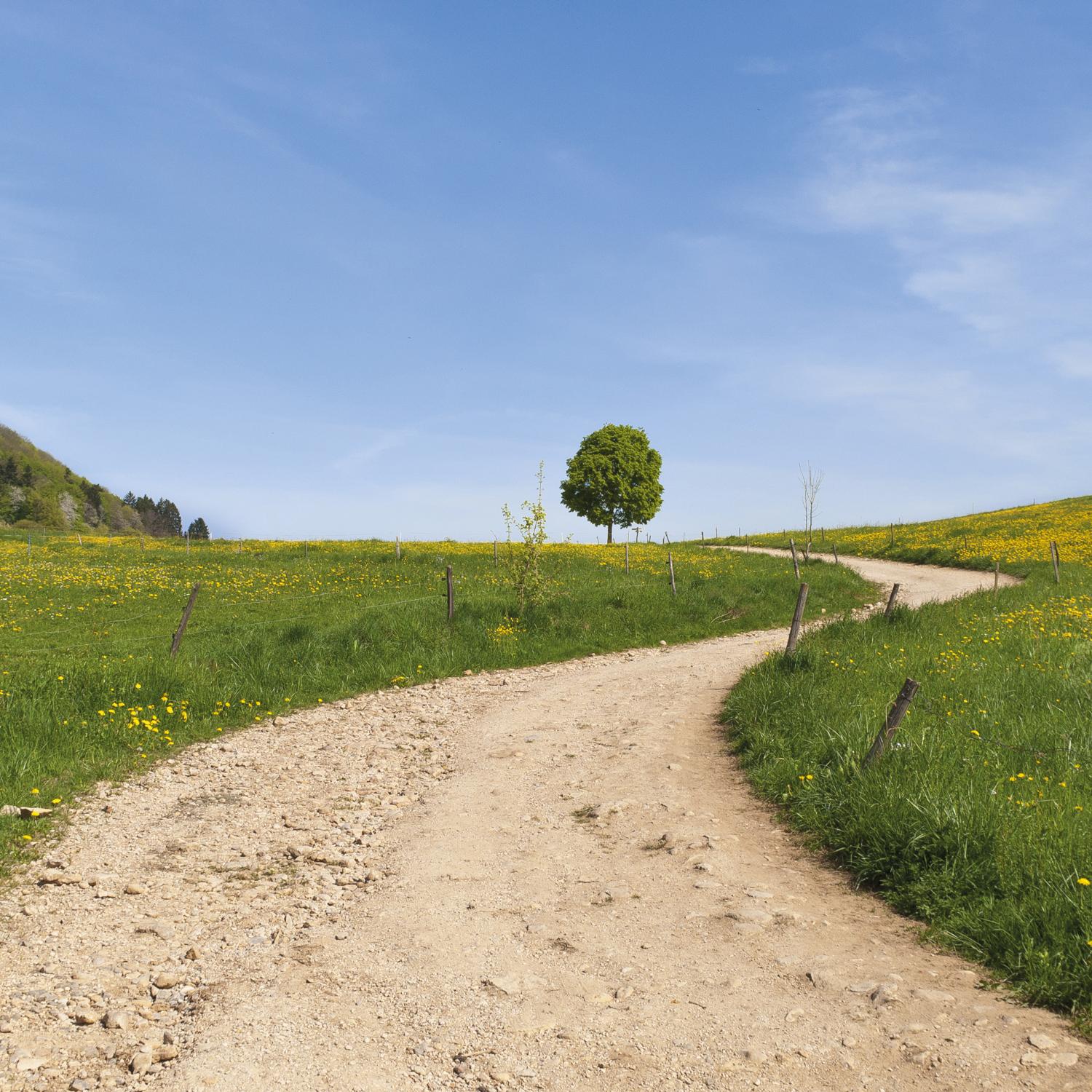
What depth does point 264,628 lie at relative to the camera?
54.6 feet

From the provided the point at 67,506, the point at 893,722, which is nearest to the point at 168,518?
the point at 67,506

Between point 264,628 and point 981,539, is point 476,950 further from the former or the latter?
point 981,539

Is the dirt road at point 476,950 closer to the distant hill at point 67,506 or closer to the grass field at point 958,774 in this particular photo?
the grass field at point 958,774

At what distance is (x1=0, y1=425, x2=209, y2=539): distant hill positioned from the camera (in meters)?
123

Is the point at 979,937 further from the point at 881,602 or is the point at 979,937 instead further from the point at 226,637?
the point at 881,602

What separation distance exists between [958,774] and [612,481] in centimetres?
5544

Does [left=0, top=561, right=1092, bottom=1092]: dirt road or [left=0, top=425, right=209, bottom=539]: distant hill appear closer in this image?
[left=0, top=561, right=1092, bottom=1092]: dirt road

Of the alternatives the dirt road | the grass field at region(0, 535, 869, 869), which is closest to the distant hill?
the grass field at region(0, 535, 869, 869)

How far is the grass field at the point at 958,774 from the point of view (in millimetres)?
5145

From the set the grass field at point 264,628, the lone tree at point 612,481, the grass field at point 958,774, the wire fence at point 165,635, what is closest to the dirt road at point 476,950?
the grass field at point 958,774

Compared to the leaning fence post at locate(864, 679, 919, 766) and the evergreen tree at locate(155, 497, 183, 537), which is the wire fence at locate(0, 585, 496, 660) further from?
the evergreen tree at locate(155, 497, 183, 537)

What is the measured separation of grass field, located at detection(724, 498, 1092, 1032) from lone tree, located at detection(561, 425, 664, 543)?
4682 cm

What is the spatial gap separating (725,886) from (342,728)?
7.34 metres

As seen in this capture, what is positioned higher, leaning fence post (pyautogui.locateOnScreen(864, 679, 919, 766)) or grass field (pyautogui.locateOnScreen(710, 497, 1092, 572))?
grass field (pyautogui.locateOnScreen(710, 497, 1092, 572))
